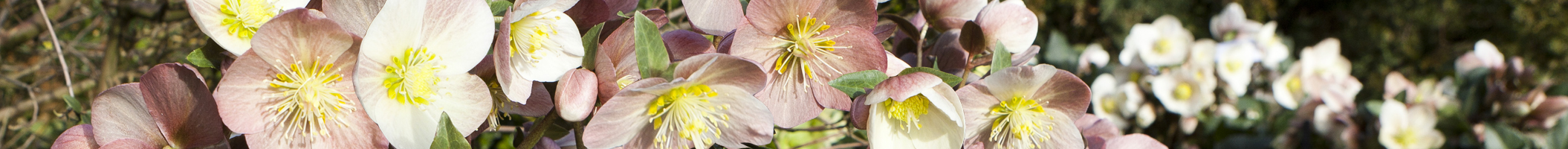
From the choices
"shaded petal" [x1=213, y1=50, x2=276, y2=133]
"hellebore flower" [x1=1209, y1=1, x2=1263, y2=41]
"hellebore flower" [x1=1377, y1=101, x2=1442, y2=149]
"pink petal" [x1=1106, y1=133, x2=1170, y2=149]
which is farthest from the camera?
"hellebore flower" [x1=1209, y1=1, x2=1263, y2=41]

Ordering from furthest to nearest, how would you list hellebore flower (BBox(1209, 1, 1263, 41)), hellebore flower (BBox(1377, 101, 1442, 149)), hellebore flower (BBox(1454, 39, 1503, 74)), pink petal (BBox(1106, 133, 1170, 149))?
hellebore flower (BBox(1209, 1, 1263, 41)), hellebore flower (BBox(1454, 39, 1503, 74)), hellebore flower (BBox(1377, 101, 1442, 149)), pink petal (BBox(1106, 133, 1170, 149))

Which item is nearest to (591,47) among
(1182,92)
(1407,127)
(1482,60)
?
(1182,92)

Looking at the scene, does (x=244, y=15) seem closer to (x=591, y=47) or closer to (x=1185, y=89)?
(x=591, y=47)

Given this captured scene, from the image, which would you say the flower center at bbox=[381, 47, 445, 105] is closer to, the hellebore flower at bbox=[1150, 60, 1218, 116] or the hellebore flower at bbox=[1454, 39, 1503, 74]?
the hellebore flower at bbox=[1150, 60, 1218, 116]

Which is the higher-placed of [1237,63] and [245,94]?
[245,94]

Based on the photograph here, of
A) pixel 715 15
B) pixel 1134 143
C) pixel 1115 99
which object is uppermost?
pixel 715 15

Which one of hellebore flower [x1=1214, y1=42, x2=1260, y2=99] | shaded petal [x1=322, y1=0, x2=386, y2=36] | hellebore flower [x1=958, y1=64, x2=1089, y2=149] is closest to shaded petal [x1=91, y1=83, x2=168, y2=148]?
shaded petal [x1=322, y1=0, x2=386, y2=36]

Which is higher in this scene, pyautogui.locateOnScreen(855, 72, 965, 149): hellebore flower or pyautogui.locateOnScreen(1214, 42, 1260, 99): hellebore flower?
pyautogui.locateOnScreen(855, 72, 965, 149): hellebore flower
